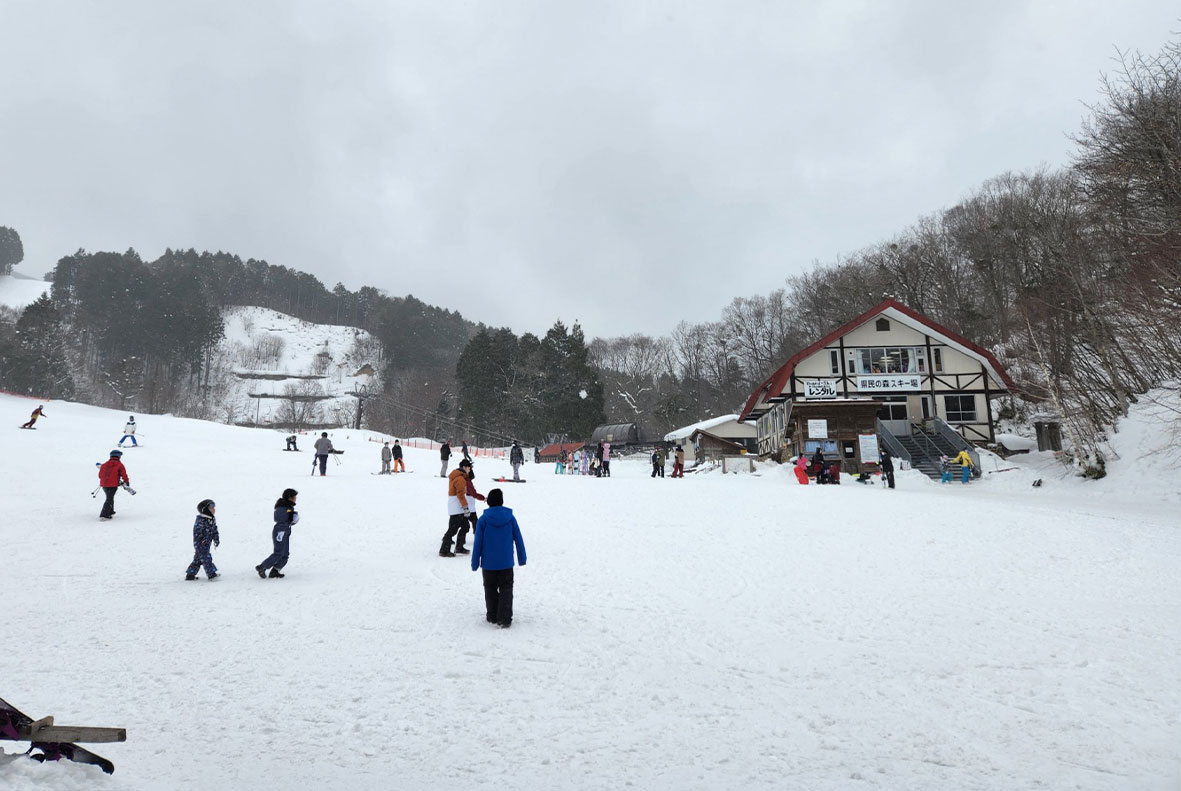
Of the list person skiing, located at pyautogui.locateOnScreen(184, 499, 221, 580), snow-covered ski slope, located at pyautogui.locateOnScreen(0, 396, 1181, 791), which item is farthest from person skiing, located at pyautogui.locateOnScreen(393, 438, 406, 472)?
person skiing, located at pyautogui.locateOnScreen(184, 499, 221, 580)

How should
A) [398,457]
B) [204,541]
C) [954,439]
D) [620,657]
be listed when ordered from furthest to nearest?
[954,439], [398,457], [204,541], [620,657]

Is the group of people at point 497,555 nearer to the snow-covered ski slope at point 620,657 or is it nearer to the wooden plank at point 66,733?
the snow-covered ski slope at point 620,657

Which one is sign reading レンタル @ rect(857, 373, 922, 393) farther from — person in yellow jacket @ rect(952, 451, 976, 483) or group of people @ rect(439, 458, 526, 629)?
group of people @ rect(439, 458, 526, 629)

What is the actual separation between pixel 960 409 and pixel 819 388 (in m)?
8.00

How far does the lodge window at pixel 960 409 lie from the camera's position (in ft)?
111

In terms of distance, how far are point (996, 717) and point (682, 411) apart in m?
58.6

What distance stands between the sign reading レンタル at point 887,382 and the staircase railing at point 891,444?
3.75 meters

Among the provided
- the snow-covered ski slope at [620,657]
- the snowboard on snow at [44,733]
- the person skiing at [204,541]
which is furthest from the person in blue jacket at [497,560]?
the person skiing at [204,541]

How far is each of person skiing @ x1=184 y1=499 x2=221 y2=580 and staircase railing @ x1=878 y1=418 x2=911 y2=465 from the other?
1055 inches

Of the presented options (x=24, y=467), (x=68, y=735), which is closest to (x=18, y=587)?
(x=68, y=735)

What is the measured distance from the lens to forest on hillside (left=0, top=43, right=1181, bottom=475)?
57.0 feet

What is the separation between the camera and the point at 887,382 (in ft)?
112

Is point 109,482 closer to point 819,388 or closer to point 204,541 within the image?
point 204,541

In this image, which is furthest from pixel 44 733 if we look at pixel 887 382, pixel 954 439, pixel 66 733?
pixel 887 382
